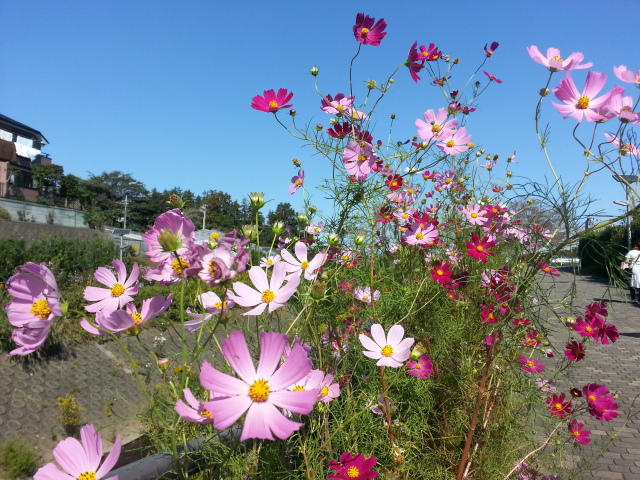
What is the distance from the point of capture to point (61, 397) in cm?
505

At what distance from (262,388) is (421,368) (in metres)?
0.80

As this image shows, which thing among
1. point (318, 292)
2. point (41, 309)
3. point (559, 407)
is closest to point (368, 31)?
point (318, 292)

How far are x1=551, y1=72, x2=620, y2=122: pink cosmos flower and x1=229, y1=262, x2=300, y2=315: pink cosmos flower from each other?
584mm

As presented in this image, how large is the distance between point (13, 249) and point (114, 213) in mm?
37866

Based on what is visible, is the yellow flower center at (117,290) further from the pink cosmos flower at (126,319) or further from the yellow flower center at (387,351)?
the yellow flower center at (387,351)

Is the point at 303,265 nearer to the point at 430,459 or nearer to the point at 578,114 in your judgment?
the point at 578,114

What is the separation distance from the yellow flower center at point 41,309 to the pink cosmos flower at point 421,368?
90cm

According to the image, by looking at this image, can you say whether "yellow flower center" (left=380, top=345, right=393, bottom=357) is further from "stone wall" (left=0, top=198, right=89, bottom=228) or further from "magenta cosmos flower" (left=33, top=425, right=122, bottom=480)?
"stone wall" (left=0, top=198, right=89, bottom=228)

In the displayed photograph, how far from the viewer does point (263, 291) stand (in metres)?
0.76

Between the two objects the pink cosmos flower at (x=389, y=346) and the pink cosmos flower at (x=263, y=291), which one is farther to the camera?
the pink cosmos flower at (x=389, y=346)

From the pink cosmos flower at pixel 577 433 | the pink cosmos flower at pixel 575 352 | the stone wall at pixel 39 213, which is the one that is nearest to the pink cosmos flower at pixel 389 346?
the pink cosmos flower at pixel 575 352

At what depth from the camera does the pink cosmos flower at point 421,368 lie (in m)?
1.18

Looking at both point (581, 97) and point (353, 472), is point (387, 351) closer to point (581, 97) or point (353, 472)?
point (353, 472)

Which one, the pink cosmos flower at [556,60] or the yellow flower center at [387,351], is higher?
the pink cosmos flower at [556,60]
